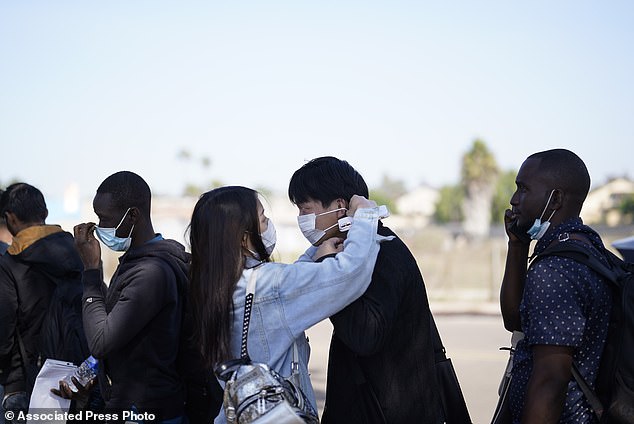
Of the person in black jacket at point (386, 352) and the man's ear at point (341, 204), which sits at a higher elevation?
the man's ear at point (341, 204)

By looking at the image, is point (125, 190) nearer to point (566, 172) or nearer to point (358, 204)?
point (358, 204)

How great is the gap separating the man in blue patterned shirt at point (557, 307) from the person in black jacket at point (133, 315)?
1.53 meters

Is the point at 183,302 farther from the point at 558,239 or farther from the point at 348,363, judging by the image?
the point at 558,239

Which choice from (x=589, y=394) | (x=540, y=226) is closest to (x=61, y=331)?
(x=540, y=226)

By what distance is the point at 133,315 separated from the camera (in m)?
3.17

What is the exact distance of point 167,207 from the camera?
1943 inches

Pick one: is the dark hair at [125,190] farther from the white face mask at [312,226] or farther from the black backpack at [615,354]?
the black backpack at [615,354]

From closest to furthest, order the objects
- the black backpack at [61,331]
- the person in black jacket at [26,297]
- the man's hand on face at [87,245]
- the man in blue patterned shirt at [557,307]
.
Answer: the man in blue patterned shirt at [557,307]
the man's hand on face at [87,245]
the black backpack at [61,331]
the person in black jacket at [26,297]

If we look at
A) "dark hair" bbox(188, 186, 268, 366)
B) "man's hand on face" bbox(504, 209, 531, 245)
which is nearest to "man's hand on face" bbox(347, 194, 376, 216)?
"dark hair" bbox(188, 186, 268, 366)

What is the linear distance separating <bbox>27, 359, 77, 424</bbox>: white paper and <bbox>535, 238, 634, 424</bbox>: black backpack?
7.77 ft

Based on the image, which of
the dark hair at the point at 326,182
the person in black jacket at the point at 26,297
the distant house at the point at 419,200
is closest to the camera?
the dark hair at the point at 326,182

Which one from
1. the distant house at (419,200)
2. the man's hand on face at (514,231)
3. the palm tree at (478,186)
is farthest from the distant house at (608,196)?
the man's hand on face at (514,231)

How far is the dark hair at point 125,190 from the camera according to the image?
356 cm

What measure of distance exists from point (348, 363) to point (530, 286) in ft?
2.34
